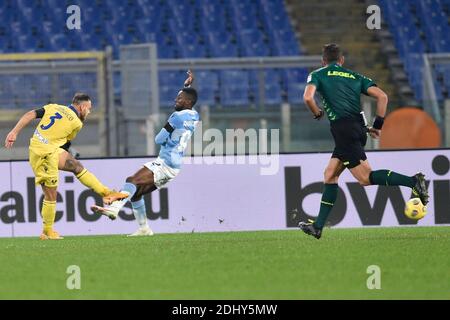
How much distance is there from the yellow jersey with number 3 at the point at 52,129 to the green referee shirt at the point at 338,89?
3119mm

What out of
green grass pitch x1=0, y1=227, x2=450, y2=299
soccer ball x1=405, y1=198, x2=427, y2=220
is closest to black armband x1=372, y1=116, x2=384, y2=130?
soccer ball x1=405, y1=198, x2=427, y2=220

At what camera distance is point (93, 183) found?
14156 millimetres

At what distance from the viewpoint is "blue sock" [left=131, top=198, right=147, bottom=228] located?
14.9 metres

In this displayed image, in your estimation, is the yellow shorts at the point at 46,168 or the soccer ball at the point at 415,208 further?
the yellow shorts at the point at 46,168


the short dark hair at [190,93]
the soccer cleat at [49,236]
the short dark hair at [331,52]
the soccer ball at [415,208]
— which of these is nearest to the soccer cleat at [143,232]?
the soccer cleat at [49,236]

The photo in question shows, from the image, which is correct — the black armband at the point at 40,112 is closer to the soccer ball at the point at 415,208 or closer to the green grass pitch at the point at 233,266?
the green grass pitch at the point at 233,266

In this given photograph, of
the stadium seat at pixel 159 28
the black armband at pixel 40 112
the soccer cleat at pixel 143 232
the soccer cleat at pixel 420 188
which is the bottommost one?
the soccer cleat at pixel 143 232

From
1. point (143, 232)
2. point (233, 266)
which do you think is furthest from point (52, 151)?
point (233, 266)

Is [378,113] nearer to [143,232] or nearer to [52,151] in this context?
[143,232]

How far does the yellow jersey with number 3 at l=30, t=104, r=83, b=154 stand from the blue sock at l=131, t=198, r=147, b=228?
4.19 ft

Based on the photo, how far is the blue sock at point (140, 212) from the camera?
48.8ft

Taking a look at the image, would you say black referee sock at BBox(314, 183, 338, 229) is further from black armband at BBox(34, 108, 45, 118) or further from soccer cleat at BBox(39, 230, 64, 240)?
black armband at BBox(34, 108, 45, 118)

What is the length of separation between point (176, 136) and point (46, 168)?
1668 mm
